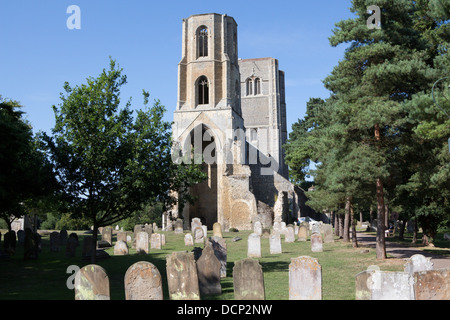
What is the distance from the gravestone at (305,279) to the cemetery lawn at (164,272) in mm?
874

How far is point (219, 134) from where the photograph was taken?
4147cm

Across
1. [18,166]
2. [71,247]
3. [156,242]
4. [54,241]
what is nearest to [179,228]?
[156,242]

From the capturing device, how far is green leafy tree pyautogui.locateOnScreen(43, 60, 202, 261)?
12680mm

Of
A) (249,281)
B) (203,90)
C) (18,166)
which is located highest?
(203,90)

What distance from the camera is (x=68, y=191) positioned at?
13164 mm

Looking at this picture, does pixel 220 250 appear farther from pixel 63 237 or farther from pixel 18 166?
pixel 63 237

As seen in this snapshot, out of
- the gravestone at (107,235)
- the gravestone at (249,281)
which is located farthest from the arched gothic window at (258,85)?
the gravestone at (249,281)

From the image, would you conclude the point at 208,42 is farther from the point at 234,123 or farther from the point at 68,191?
the point at 68,191

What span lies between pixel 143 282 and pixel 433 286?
16.6ft

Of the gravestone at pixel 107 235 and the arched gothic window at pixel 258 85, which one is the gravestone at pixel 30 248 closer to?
the gravestone at pixel 107 235

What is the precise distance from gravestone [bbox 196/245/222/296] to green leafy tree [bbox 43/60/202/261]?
3.85m

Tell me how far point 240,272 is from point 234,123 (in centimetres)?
3443

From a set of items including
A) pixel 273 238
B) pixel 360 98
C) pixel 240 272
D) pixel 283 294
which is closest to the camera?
pixel 240 272
